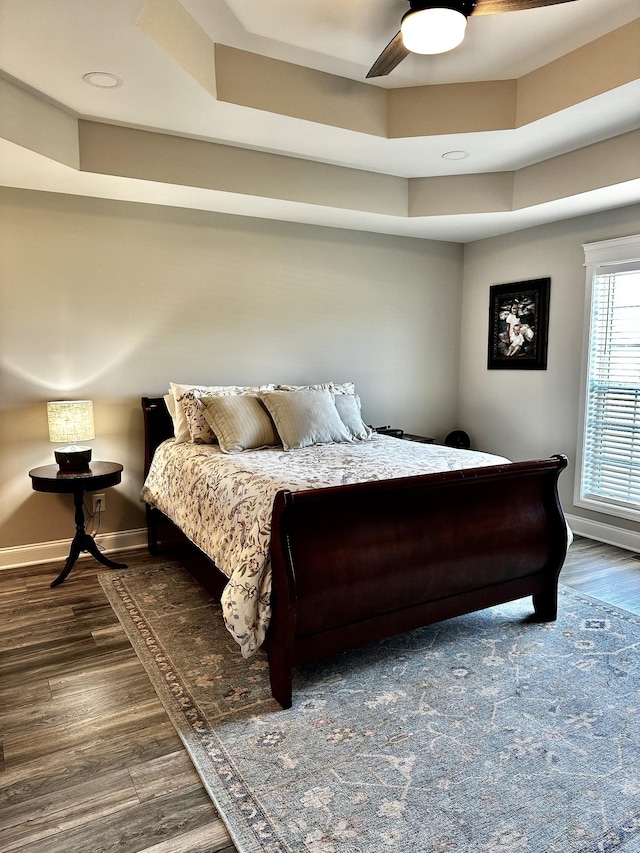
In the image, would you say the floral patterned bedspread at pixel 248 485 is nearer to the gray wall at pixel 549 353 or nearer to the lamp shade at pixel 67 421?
the lamp shade at pixel 67 421

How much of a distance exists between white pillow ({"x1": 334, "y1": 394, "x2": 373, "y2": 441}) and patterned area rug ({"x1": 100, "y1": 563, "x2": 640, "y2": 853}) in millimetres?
1473

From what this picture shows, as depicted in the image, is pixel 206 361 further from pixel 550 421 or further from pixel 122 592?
pixel 550 421

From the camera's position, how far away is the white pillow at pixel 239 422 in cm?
351

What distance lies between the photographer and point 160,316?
409 centimetres

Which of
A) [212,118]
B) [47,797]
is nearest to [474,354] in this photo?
[212,118]

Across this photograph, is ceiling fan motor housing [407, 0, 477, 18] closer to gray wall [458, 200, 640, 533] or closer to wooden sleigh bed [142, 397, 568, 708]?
wooden sleigh bed [142, 397, 568, 708]

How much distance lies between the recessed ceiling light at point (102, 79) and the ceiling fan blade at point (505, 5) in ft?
5.39

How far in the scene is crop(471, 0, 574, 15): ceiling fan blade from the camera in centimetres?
206

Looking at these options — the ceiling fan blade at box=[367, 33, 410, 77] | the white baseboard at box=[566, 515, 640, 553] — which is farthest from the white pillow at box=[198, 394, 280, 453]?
the white baseboard at box=[566, 515, 640, 553]

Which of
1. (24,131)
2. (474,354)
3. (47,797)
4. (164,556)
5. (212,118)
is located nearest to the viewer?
(47,797)

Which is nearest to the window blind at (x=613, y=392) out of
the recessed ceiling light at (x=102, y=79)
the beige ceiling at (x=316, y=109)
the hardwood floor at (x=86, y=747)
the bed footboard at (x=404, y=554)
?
the beige ceiling at (x=316, y=109)

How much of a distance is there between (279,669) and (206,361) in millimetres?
2620

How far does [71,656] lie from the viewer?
2.63 metres

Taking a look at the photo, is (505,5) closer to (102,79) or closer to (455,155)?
(455,155)
